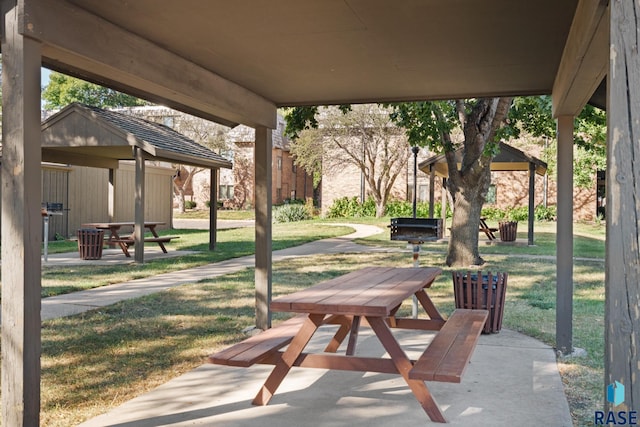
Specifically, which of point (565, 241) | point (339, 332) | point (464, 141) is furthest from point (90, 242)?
point (565, 241)

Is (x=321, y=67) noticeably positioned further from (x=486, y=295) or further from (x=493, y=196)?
(x=493, y=196)

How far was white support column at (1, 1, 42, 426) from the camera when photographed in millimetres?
3588

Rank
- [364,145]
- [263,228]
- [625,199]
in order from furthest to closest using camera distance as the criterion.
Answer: [364,145] → [263,228] → [625,199]

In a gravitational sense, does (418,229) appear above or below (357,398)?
above

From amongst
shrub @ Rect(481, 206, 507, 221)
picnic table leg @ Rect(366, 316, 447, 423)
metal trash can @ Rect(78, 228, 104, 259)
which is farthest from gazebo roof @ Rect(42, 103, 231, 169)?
shrub @ Rect(481, 206, 507, 221)

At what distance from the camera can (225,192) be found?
1742 inches

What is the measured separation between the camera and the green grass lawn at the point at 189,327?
17.0 feet

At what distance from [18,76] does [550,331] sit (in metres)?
6.45

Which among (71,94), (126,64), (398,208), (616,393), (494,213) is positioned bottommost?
(616,393)

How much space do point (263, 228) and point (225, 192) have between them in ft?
122

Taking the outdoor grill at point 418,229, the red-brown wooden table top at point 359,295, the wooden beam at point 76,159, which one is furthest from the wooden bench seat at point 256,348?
the wooden beam at point 76,159

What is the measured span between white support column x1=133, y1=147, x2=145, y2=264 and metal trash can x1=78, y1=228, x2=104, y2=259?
3.12 ft

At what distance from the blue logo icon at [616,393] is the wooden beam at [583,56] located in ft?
5.84

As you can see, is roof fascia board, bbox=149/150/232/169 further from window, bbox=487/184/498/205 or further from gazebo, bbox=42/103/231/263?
window, bbox=487/184/498/205
